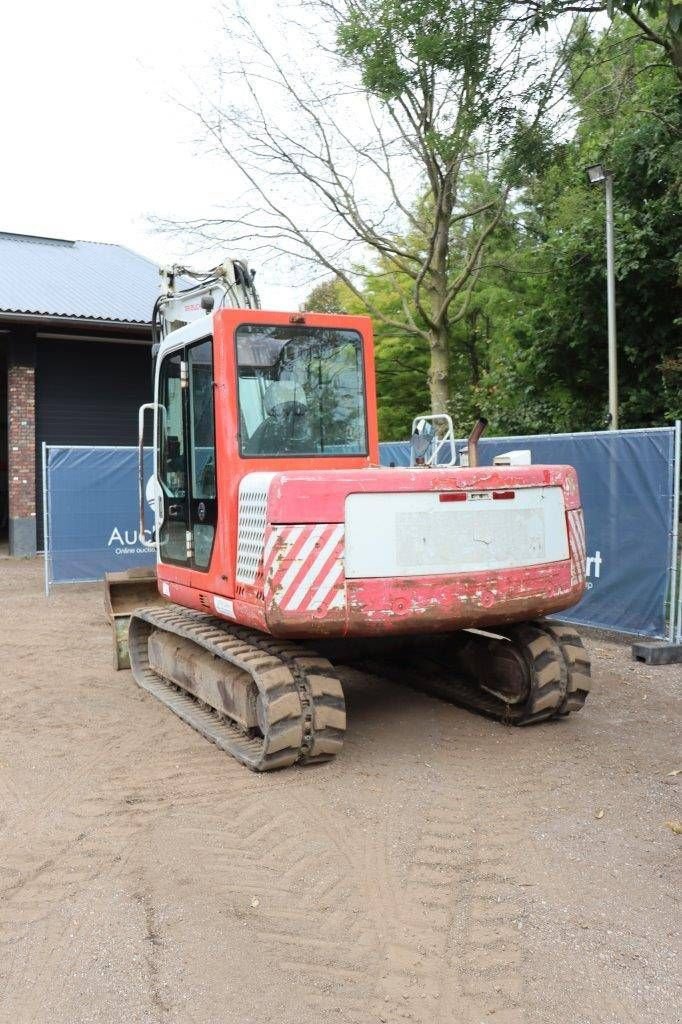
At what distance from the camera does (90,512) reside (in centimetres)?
1373

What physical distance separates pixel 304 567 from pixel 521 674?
2.11 metres

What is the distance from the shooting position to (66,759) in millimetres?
5973

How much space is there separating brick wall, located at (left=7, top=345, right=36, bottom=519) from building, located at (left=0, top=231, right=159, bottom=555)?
2 cm

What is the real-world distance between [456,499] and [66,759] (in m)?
3.05

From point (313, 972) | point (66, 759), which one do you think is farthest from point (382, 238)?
point (313, 972)

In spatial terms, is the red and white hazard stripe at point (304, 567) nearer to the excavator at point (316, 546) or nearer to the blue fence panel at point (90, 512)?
the excavator at point (316, 546)

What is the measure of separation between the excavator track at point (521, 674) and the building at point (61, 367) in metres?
13.4

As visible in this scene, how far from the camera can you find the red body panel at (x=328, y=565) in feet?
16.9

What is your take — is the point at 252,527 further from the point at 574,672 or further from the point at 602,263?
the point at 602,263

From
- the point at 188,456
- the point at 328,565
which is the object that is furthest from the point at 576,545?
the point at 188,456

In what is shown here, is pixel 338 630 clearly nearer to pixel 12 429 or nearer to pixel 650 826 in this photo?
pixel 650 826

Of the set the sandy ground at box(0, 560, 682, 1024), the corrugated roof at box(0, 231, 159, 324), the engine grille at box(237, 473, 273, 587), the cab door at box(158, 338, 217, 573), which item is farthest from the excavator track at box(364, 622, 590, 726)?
the corrugated roof at box(0, 231, 159, 324)

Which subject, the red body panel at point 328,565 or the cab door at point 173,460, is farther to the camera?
the cab door at point 173,460

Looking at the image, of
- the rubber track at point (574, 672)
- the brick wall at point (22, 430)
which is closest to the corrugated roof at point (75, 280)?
the brick wall at point (22, 430)
